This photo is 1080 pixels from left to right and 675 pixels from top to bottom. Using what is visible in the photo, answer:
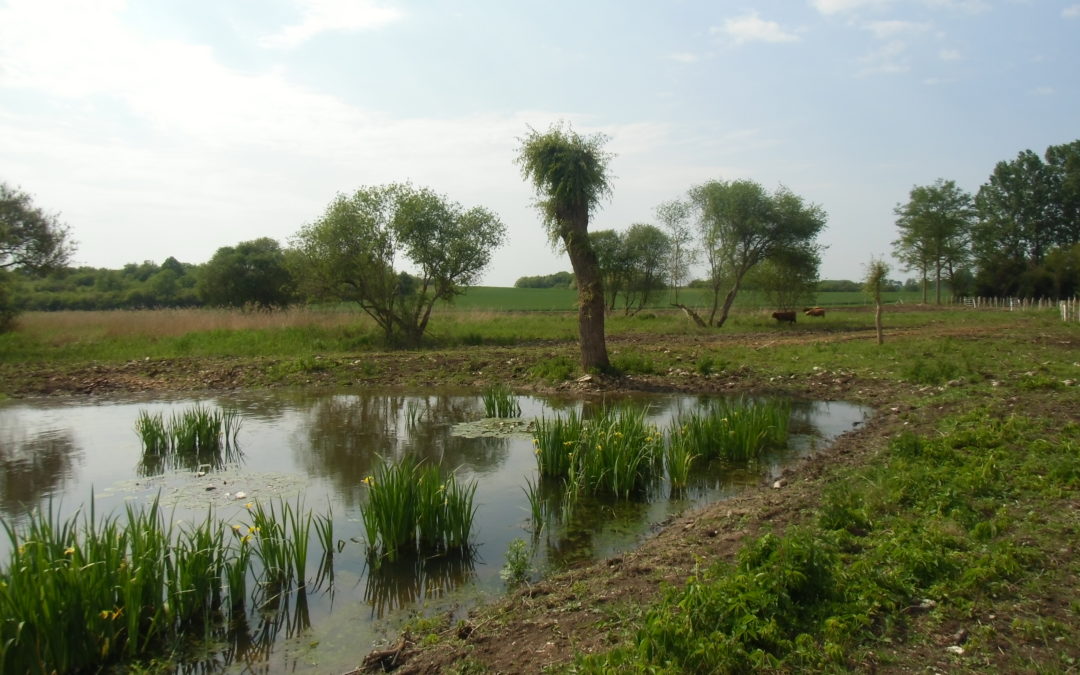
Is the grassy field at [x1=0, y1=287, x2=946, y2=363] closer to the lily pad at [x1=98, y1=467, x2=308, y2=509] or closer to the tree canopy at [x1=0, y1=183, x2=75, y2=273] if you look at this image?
the tree canopy at [x1=0, y1=183, x2=75, y2=273]

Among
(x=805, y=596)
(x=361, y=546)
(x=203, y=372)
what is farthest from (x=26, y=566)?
(x=203, y=372)

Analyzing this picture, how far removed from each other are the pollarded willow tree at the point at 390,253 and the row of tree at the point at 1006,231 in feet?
152

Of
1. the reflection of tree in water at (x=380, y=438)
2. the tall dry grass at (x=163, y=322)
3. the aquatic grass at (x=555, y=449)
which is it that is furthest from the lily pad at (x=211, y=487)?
the tall dry grass at (x=163, y=322)

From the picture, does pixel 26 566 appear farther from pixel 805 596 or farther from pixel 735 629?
pixel 805 596

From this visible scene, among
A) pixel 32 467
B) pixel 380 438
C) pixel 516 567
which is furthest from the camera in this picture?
pixel 380 438

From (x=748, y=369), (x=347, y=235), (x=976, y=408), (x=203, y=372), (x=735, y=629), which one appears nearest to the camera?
(x=735, y=629)

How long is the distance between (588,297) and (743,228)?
2342cm

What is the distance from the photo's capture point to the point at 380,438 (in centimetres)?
1189

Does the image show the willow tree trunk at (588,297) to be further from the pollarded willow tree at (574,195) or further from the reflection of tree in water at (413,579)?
the reflection of tree in water at (413,579)

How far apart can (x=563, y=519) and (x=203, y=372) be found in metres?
15.7

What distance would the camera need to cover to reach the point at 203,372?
1939cm

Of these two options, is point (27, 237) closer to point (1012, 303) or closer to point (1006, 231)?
point (1012, 303)

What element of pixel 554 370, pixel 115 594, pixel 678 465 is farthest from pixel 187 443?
pixel 554 370

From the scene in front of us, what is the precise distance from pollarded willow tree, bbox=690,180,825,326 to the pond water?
24.5m
